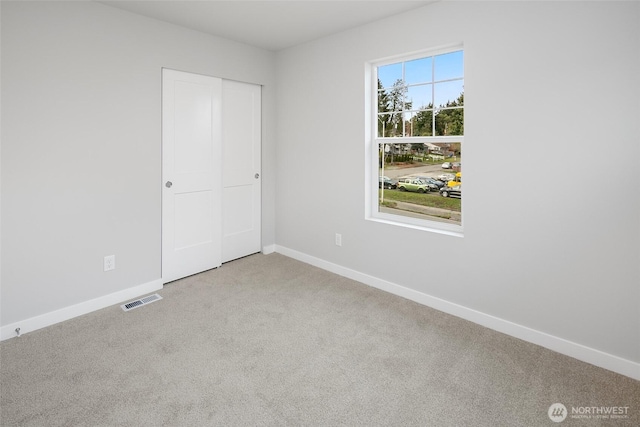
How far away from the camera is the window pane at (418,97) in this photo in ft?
9.73

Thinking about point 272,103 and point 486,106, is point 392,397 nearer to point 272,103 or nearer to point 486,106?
point 486,106

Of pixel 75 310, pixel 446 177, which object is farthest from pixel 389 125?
pixel 75 310

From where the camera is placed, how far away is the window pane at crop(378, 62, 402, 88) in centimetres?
317

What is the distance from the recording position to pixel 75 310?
2.79 metres

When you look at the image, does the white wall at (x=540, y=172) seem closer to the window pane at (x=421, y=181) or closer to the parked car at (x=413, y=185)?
the window pane at (x=421, y=181)

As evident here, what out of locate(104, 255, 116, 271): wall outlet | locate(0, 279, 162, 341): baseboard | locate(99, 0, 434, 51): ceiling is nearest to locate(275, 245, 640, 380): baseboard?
locate(0, 279, 162, 341): baseboard

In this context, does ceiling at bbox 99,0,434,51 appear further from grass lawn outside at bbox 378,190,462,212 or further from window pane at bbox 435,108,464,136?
grass lawn outside at bbox 378,190,462,212

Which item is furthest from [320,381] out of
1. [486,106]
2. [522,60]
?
[522,60]

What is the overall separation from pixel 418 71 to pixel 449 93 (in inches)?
14.6

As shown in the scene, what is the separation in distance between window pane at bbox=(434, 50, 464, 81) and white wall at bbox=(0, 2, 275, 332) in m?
2.30

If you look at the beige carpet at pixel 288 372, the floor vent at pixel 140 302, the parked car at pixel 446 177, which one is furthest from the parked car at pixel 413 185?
the floor vent at pixel 140 302

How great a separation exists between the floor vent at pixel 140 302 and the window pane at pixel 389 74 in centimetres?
290

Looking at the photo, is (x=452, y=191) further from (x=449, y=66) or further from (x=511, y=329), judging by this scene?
(x=511, y=329)

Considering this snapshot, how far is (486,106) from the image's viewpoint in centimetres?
253
